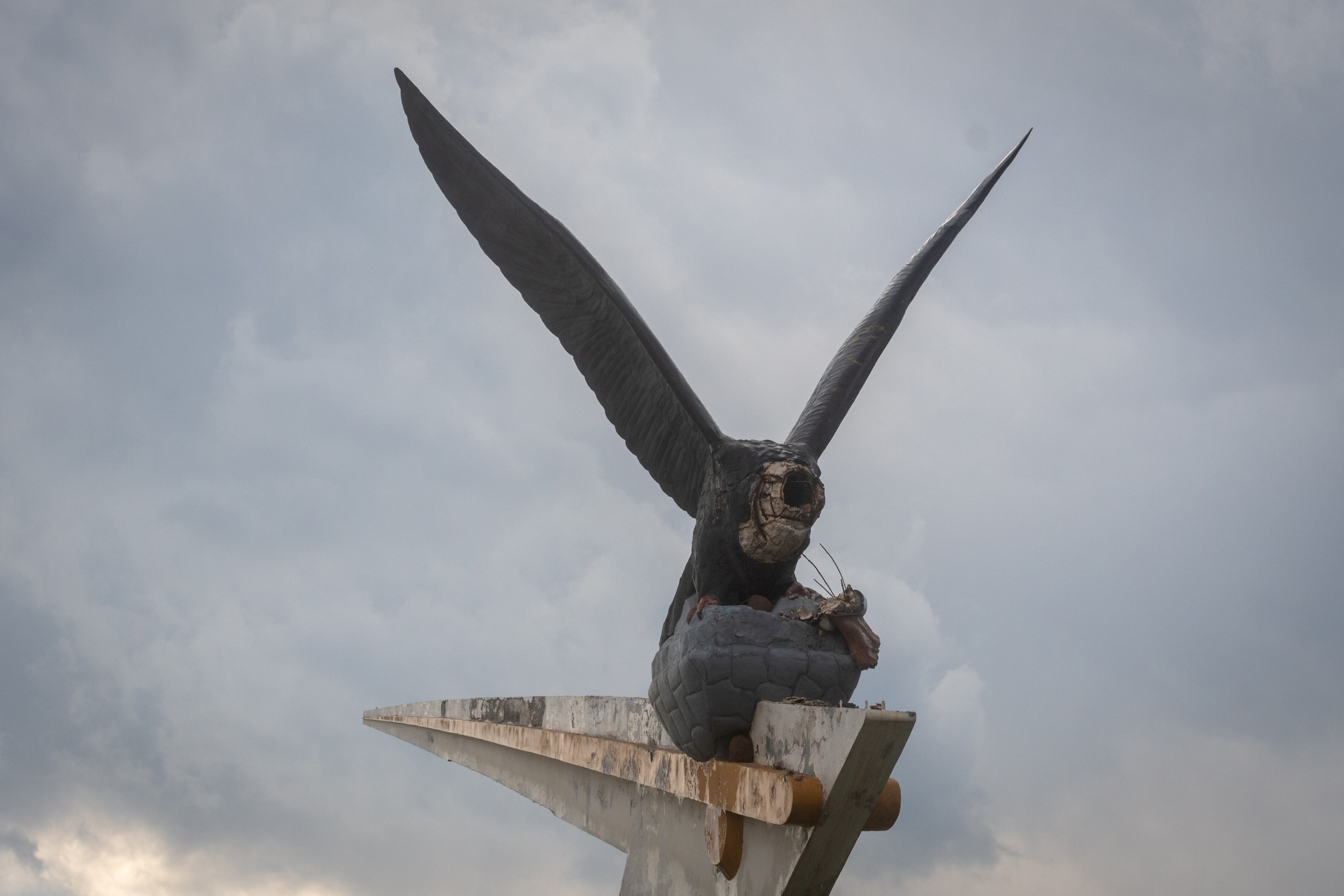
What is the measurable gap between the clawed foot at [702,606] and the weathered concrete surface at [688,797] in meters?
0.29

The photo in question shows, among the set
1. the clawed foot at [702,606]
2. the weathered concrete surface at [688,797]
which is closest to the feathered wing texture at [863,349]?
the clawed foot at [702,606]

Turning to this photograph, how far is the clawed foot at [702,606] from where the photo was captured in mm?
2256

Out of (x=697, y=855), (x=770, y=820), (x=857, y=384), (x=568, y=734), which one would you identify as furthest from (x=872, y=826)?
(x=568, y=734)

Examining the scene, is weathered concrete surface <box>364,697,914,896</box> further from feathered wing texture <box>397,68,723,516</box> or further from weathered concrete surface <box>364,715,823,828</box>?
feathered wing texture <box>397,68,723,516</box>

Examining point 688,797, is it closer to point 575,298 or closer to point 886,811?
point 886,811

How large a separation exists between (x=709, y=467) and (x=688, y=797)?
0.86 metres

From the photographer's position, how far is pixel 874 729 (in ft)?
5.15

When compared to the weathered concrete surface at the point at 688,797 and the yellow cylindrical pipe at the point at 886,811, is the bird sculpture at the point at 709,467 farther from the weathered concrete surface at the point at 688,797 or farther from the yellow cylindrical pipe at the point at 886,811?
the yellow cylindrical pipe at the point at 886,811

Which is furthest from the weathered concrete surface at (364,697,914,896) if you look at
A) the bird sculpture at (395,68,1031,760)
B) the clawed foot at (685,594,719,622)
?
the clawed foot at (685,594,719,622)

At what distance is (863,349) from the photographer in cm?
287

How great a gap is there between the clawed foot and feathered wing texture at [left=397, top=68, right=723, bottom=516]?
44cm

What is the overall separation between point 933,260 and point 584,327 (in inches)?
48.8

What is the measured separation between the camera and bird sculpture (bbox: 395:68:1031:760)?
2129 millimetres

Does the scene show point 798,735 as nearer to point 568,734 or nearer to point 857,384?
point 857,384
